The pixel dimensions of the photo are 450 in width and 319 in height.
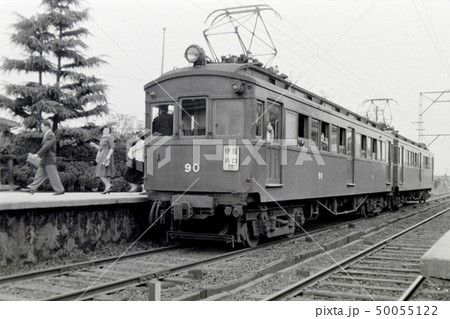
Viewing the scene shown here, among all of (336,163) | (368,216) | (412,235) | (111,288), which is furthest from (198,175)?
(368,216)

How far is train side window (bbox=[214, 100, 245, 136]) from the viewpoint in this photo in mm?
9922

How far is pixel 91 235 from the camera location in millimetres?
10297

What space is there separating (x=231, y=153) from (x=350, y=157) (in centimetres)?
636

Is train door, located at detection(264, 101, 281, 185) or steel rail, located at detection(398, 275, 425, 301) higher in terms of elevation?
train door, located at detection(264, 101, 281, 185)

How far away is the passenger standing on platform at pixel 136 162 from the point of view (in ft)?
38.2

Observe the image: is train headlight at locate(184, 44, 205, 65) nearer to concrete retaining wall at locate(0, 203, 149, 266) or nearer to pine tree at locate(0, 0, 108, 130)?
concrete retaining wall at locate(0, 203, 149, 266)

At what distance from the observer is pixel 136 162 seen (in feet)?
40.0

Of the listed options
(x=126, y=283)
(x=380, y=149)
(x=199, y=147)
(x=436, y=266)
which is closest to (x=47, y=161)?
(x=199, y=147)

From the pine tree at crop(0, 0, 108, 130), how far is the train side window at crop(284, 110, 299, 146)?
11546mm

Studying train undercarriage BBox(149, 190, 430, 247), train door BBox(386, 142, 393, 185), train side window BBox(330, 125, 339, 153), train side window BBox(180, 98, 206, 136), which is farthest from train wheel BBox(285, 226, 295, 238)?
train door BBox(386, 142, 393, 185)

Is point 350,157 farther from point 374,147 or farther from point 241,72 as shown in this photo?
point 241,72

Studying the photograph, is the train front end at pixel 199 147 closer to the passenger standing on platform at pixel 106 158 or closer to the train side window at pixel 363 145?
the passenger standing on platform at pixel 106 158

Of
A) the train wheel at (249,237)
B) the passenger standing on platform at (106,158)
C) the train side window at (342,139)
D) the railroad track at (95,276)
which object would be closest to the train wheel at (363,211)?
the train side window at (342,139)

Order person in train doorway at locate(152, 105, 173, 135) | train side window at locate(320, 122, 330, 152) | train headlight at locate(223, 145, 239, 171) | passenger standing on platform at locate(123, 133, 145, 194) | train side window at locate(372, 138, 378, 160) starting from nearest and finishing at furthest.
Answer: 1. train headlight at locate(223, 145, 239, 171)
2. person in train doorway at locate(152, 105, 173, 135)
3. passenger standing on platform at locate(123, 133, 145, 194)
4. train side window at locate(320, 122, 330, 152)
5. train side window at locate(372, 138, 378, 160)
